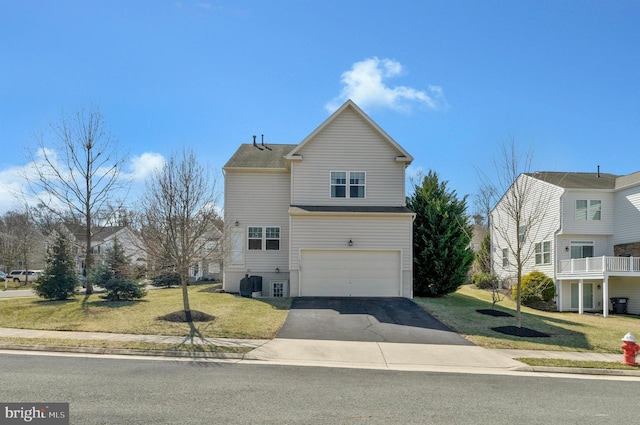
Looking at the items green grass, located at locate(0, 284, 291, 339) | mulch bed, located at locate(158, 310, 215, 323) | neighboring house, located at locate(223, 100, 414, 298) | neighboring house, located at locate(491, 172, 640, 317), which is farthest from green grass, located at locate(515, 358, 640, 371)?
neighboring house, located at locate(491, 172, 640, 317)

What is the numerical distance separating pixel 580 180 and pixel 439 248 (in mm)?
13158

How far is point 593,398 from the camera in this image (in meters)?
8.09

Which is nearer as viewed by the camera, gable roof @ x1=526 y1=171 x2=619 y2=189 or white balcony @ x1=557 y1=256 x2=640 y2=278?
white balcony @ x1=557 y1=256 x2=640 y2=278

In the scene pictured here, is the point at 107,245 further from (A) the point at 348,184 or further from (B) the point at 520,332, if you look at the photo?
(B) the point at 520,332

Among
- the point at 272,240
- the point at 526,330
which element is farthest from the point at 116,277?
the point at 526,330

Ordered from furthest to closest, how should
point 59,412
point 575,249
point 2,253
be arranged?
point 2,253 < point 575,249 < point 59,412

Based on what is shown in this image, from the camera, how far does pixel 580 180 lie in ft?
95.1

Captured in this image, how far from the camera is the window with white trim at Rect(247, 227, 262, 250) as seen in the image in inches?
920

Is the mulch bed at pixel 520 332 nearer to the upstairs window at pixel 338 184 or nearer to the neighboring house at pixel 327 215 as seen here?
the neighboring house at pixel 327 215

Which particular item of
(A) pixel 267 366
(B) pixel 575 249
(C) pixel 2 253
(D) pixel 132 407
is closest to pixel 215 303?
(A) pixel 267 366

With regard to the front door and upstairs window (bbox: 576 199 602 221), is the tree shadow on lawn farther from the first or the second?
upstairs window (bbox: 576 199 602 221)

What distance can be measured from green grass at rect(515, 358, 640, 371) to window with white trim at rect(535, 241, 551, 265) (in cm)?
1859

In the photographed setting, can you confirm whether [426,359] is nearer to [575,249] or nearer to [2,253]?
[575,249]

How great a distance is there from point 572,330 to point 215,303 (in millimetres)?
14217
